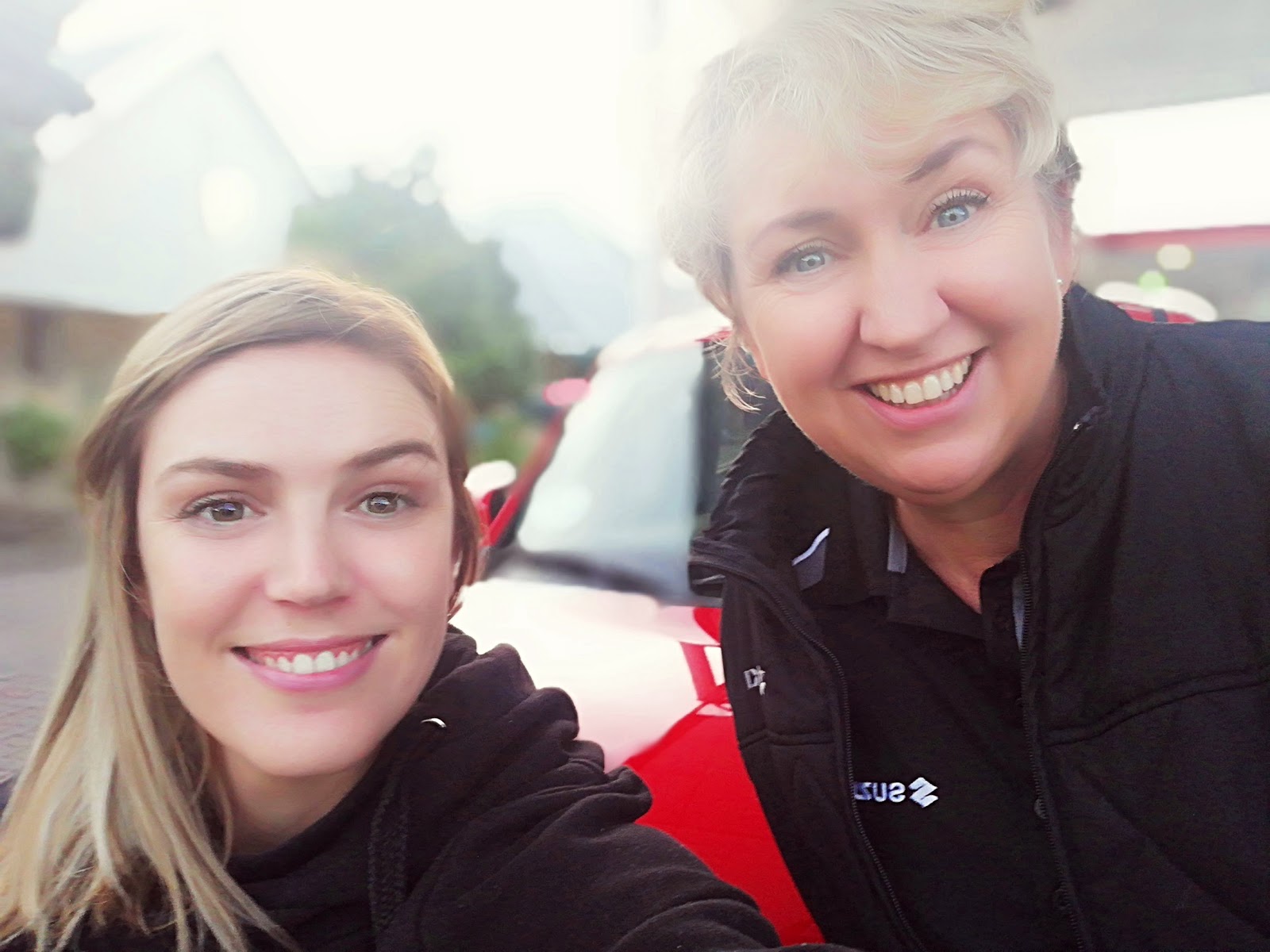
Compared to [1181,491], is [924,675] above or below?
below

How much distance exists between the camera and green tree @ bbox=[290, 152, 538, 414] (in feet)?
3.35

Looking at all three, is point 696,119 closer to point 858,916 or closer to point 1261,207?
point 858,916

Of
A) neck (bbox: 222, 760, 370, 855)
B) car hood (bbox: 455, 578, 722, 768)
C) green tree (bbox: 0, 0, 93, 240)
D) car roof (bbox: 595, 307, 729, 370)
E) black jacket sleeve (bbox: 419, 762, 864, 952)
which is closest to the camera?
black jacket sleeve (bbox: 419, 762, 864, 952)

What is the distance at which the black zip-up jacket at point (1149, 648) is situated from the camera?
0.87 metres

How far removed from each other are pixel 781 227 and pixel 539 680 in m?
0.75

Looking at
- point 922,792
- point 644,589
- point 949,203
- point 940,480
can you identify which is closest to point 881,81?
point 949,203

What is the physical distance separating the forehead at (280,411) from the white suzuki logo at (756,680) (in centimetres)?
48

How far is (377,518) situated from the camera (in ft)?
2.76

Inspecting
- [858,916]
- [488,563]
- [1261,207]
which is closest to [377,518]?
[858,916]

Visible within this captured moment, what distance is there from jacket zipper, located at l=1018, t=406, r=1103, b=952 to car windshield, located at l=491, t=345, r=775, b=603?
1.80 ft

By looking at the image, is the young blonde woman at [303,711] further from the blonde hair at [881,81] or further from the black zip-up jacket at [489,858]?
the blonde hair at [881,81]

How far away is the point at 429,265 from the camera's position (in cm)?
109

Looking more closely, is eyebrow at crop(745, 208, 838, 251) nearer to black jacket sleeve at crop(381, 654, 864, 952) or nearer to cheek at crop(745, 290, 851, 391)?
cheek at crop(745, 290, 851, 391)

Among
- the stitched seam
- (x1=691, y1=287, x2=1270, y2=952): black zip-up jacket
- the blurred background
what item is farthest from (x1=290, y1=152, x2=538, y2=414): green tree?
the stitched seam
